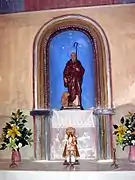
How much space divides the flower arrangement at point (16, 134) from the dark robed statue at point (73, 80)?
699 millimetres

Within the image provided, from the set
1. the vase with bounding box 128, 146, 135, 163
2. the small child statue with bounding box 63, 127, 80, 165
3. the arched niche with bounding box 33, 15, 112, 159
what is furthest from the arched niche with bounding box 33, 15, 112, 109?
the small child statue with bounding box 63, 127, 80, 165

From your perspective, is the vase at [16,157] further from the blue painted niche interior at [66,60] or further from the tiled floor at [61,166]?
the blue painted niche interior at [66,60]

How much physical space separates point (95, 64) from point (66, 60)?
0.49 metres

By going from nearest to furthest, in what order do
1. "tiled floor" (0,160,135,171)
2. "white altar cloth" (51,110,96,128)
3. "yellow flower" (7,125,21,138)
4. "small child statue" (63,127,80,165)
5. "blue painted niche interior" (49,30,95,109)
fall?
"tiled floor" (0,160,135,171) → "small child statue" (63,127,80,165) → "yellow flower" (7,125,21,138) → "white altar cloth" (51,110,96,128) → "blue painted niche interior" (49,30,95,109)

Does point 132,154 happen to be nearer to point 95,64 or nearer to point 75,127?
point 75,127

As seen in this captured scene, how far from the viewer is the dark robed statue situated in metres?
4.95

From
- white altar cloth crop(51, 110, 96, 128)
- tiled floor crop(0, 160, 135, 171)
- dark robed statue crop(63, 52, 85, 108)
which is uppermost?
dark robed statue crop(63, 52, 85, 108)

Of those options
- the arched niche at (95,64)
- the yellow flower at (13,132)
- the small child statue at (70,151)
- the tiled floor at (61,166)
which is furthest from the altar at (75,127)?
the small child statue at (70,151)

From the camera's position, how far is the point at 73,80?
4.99m

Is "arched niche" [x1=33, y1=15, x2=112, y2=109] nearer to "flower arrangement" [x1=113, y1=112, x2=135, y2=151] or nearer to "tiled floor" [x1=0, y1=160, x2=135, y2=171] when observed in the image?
"flower arrangement" [x1=113, y1=112, x2=135, y2=151]

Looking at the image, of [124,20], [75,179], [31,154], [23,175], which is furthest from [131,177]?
[124,20]

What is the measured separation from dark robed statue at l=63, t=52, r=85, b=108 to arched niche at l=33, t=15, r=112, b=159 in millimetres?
248

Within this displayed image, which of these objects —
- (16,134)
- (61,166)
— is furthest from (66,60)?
(61,166)

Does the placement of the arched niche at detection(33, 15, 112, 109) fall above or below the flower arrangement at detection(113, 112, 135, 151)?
above
